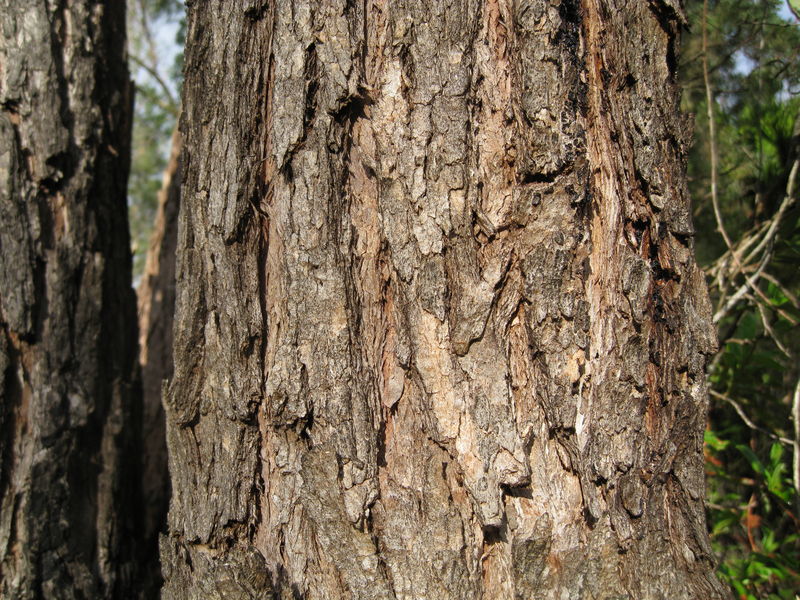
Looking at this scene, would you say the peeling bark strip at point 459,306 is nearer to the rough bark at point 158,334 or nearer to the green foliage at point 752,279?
the green foliage at point 752,279

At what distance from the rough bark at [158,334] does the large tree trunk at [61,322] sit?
0.62 m

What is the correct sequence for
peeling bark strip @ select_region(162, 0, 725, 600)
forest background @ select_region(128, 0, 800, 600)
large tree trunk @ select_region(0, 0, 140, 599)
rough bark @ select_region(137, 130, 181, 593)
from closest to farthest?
peeling bark strip @ select_region(162, 0, 725, 600) → large tree trunk @ select_region(0, 0, 140, 599) → forest background @ select_region(128, 0, 800, 600) → rough bark @ select_region(137, 130, 181, 593)

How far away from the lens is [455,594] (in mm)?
1306

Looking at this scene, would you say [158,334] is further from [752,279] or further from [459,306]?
[752,279]

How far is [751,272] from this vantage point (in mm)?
2730

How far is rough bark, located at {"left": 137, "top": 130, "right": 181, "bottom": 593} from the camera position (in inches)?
116

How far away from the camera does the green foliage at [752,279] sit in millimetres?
2453

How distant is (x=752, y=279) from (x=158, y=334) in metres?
2.76

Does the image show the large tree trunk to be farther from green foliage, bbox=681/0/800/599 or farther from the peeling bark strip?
green foliage, bbox=681/0/800/599

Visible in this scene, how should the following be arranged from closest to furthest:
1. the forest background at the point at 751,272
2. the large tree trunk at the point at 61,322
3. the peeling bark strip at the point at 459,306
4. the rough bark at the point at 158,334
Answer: the peeling bark strip at the point at 459,306, the large tree trunk at the point at 61,322, the forest background at the point at 751,272, the rough bark at the point at 158,334

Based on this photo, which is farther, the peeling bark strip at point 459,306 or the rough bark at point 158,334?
the rough bark at point 158,334

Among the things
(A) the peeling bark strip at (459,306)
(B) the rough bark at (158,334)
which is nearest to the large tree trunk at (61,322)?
(B) the rough bark at (158,334)

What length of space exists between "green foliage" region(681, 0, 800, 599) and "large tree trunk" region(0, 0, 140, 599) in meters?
2.15

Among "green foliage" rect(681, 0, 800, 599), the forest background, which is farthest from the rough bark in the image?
"green foliage" rect(681, 0, 800, 599)
